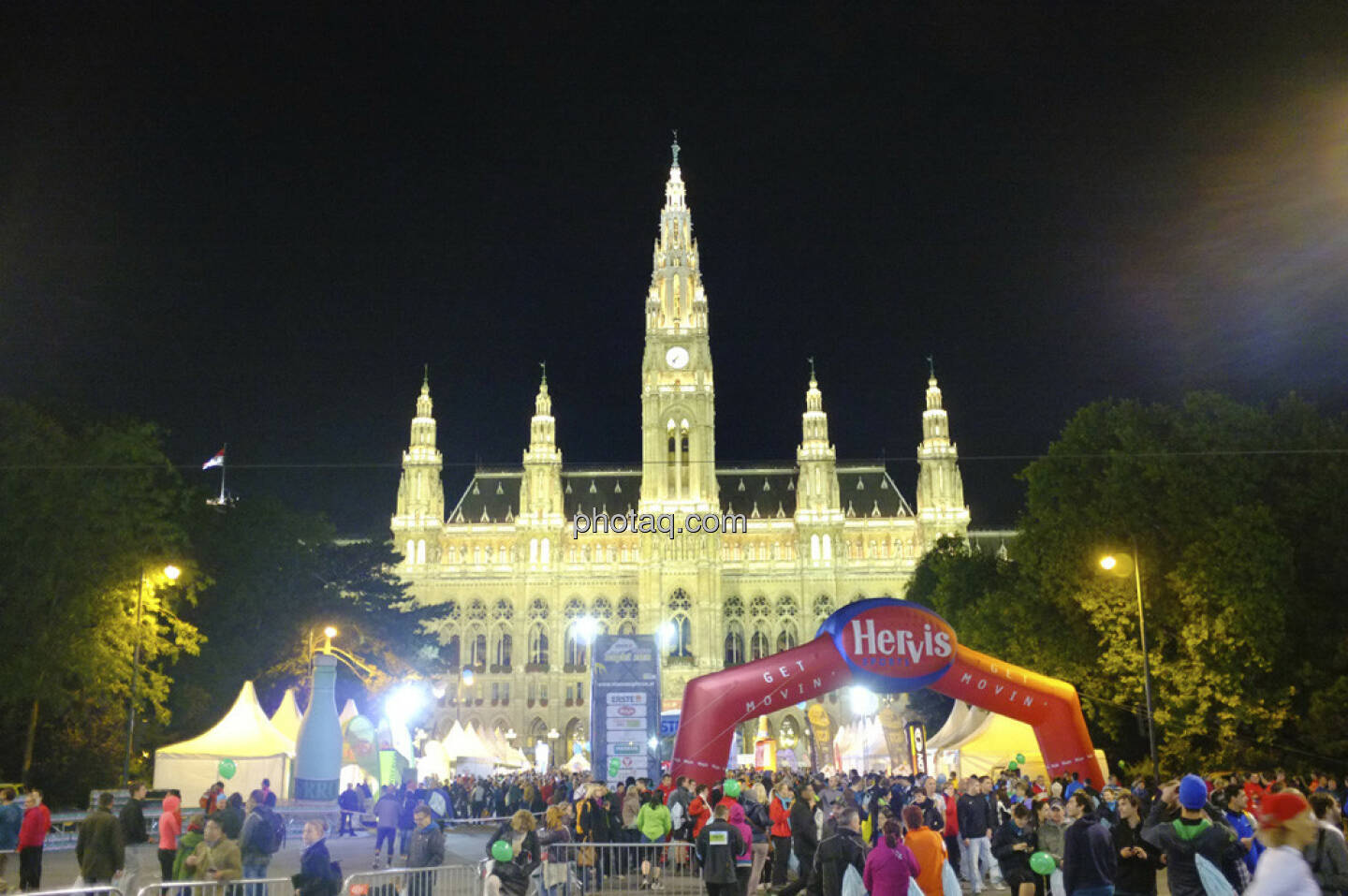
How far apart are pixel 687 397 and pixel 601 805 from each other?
2633 inches

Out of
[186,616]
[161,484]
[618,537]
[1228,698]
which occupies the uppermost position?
[618,537]

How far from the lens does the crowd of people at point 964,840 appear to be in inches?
325

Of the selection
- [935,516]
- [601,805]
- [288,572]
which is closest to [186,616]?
[288,572]

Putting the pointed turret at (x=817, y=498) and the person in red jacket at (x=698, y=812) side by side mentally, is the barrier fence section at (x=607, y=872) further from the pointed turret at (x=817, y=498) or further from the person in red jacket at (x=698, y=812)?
the pointed turret at (x=817, y=498)

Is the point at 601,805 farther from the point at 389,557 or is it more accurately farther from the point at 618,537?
the point at 618,537

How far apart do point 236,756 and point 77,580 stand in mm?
6448

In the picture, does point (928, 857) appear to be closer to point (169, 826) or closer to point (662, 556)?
point (169, 826)

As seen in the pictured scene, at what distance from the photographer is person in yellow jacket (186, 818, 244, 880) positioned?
31.4 ft

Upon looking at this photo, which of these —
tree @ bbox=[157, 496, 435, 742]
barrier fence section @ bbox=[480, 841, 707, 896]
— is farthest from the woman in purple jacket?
tree @ bbox=[157, 496, 435, 742]

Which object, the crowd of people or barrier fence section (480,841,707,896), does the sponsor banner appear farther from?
barrier fence section (480,841,707,896)

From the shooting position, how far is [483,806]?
3447 centimetres

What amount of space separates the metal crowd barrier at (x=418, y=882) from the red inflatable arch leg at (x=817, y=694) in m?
7.56

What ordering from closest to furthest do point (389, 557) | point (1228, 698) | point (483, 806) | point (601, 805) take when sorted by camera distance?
point (601, 805)
point (1228, 698)
point (483, 806)
point (389, 557)

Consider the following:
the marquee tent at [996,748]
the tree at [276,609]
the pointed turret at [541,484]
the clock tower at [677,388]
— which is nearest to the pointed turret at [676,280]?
the clock tower at [677,388]
